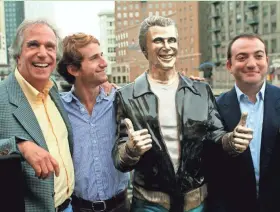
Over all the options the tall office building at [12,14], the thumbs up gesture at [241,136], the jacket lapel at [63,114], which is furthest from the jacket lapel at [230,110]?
the tall office building at [12,14]

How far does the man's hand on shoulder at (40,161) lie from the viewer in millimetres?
1991

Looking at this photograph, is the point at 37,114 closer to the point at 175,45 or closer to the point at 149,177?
the point at 149,177

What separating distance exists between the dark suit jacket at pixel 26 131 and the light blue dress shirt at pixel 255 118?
4.95 feet

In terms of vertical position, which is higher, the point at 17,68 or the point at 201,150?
the point at 17,68

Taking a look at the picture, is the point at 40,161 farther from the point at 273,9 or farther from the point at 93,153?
the point at 273,9

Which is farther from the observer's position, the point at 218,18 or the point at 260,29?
the point at 218,18

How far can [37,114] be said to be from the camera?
8.62ft

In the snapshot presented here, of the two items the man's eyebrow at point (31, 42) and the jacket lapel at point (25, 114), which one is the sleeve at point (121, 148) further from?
the man's eyebrow at point (31, 42)

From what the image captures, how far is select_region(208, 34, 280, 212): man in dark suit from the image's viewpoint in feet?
9.38

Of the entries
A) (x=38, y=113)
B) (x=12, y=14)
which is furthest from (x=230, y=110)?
(x=12, y=14)

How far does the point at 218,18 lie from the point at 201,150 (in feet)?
178

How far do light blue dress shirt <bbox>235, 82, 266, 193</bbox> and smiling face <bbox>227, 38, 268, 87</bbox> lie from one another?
0.10 meters

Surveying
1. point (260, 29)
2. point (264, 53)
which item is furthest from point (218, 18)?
point (264, 53)

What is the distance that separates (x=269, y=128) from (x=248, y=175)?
0.38 meters
